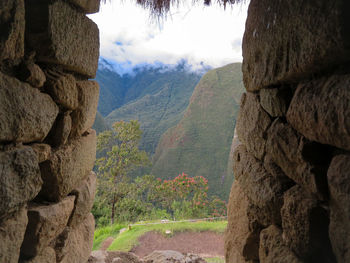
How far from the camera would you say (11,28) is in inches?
39.6

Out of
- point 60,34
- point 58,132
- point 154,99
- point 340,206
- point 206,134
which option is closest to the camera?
point 340,206

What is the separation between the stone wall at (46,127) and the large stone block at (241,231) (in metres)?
0.91

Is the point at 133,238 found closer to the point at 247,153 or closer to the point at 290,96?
the point at 247,153

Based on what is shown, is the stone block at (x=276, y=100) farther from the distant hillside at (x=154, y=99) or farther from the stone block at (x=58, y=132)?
the distant hillside at (x=154, y=99)

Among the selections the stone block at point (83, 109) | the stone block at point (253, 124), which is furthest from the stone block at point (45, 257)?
the stone block at point (253, 124)

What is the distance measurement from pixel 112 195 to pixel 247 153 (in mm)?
8159

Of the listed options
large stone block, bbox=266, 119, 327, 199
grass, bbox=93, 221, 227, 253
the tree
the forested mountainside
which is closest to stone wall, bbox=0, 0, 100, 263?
large stone block, bbox=266, 119, 327, 199

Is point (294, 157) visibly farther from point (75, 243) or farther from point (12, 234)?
point (75, 243)

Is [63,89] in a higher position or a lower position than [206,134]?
lower

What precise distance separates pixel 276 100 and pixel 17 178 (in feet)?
3.63

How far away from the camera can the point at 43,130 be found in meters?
1.27

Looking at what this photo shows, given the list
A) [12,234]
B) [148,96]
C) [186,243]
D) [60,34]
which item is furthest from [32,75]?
[148,96]

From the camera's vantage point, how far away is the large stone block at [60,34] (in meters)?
1.23

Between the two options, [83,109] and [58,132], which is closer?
[58,132]
